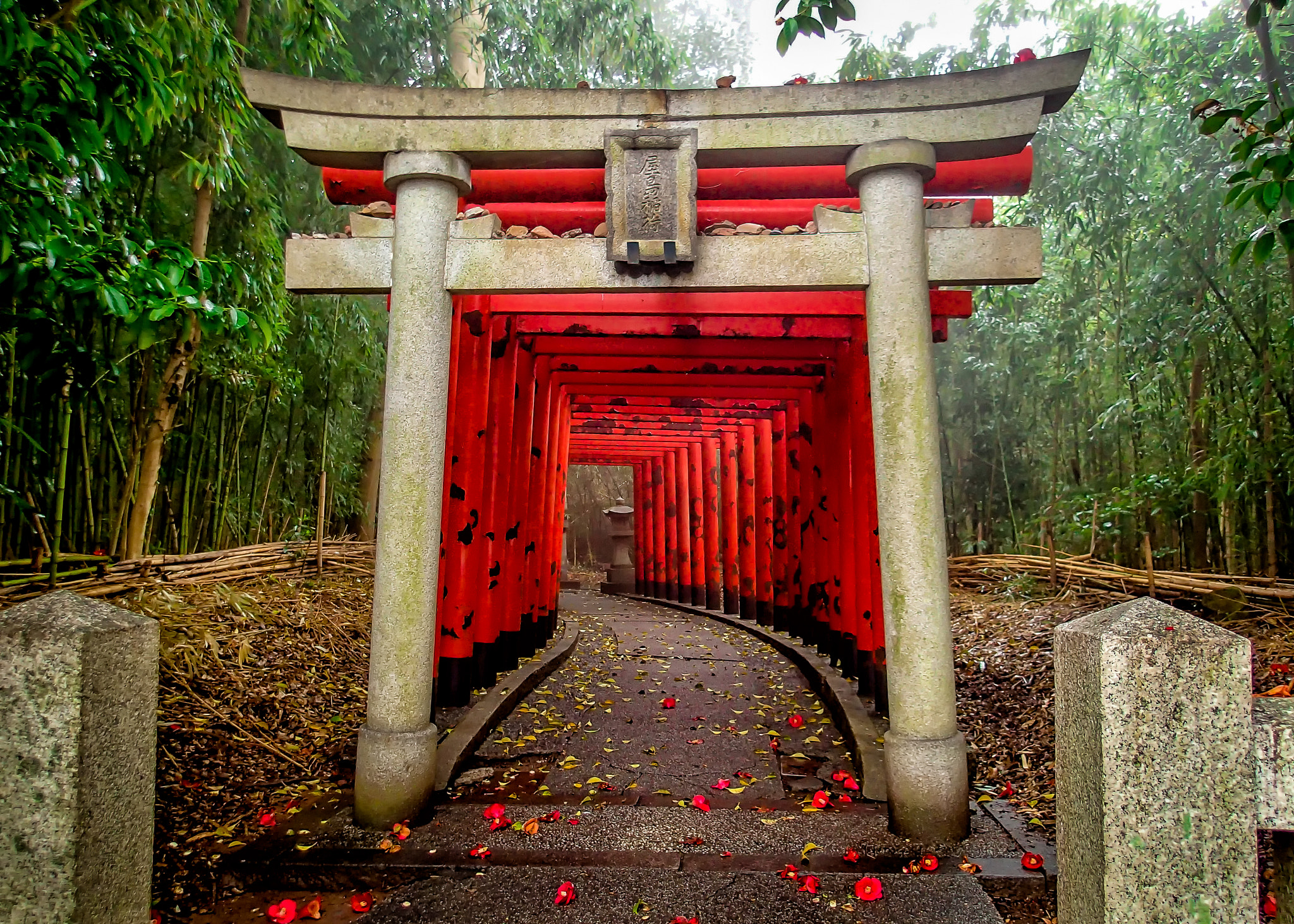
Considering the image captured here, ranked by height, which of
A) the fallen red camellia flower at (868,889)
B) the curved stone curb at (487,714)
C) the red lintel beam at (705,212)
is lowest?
the fallen red camellia flower at (868,889)

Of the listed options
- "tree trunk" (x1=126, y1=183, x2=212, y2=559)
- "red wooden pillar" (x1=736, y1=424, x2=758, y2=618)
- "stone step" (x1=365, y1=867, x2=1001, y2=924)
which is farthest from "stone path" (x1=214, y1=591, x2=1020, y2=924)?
"red wooden pillar" (x1=736, y1=424, x2=758, y2=618)

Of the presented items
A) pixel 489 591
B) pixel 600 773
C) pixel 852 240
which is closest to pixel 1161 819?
pixel 852 240

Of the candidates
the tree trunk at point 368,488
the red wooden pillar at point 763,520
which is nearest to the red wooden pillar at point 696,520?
the red wooden pillar at point 763,520

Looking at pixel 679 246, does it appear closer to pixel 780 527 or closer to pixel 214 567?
pixel 214 567

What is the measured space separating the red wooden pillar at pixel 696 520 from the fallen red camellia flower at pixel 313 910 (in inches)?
289

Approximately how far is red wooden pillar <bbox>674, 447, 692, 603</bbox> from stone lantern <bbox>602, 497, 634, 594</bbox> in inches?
103

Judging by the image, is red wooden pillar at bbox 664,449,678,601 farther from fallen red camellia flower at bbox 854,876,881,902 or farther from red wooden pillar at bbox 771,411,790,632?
fallen red camellia flower at bbox 854,876,881,902

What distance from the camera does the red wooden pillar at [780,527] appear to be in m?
7.14

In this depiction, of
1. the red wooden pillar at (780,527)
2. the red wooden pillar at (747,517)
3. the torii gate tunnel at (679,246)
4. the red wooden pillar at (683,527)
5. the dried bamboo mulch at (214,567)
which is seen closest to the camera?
the torii gate tunnel at (679,246)

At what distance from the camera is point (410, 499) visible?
3.20 metres

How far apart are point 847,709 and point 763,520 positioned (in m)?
3.64

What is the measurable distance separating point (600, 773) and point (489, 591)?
55.2 inches

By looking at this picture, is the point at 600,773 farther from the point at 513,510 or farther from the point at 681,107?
the point at 681,107

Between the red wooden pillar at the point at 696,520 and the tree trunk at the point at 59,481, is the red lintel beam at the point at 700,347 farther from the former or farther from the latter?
the red wooden pillar at the point at 696,520
